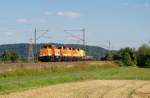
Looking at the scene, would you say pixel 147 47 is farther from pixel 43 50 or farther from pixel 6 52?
pixel 43 50

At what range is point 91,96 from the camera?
25656 millimetres

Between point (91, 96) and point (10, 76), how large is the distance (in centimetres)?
1889

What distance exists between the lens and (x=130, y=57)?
105625mm

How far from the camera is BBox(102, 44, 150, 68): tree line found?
101819 mm

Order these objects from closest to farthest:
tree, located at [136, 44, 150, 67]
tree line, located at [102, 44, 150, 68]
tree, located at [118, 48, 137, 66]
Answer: tree, located at [118, 48, 137, 66] < tree line, located at [102, 44, 150, 68] < tree, located at [136, 44, 150, 67]

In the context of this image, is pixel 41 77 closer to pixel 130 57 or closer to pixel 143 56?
pixel 130 57

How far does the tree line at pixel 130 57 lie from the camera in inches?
4009

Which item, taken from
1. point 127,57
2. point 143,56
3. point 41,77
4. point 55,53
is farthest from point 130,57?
point 41,77

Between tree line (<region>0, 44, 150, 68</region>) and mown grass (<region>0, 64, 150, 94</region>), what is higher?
tree line (<region>0, 44, 150, 68</region>)

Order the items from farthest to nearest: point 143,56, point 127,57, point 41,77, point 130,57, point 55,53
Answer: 1. point 143,56
2. point 130,57
3. point 127,57
4. point 55,53
5. point 41,77

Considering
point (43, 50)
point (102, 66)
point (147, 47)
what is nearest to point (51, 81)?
point (43, 50)

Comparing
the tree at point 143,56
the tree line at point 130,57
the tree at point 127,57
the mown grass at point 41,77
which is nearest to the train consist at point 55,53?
the mown grass at point 41,77

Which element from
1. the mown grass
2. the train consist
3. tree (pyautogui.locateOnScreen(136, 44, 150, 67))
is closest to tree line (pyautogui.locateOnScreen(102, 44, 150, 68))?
tree (pyautogui.locateOnScreen(136, 44, 150, 67))

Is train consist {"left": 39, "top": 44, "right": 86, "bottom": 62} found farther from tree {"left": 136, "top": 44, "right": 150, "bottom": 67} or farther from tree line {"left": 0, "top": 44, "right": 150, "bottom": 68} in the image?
tree {"left": 136, "top": 44, "right": 150, "bottom": 67}
